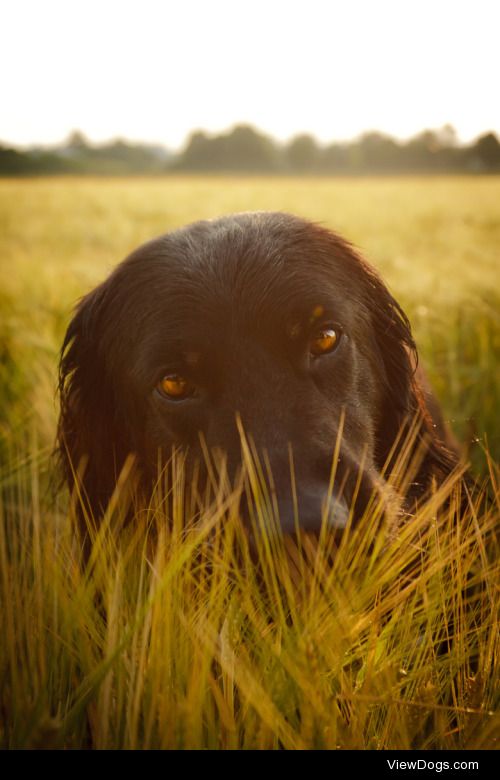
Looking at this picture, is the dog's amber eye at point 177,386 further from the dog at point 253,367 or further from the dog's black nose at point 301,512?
the dog's black nose at point 301,512

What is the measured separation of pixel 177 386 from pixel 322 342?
435mm

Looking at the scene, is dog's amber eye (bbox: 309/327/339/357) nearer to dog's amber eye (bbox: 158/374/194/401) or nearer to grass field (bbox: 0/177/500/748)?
dog's amber eye (bbox: 158/374/194/401)

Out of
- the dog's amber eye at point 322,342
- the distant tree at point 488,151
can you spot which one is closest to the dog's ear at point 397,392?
the dog's amber eye at point 322,342

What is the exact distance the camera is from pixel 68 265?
5.93 m

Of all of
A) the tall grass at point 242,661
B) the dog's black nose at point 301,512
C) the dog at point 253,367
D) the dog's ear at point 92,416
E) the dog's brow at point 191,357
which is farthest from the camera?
the dog's ear at point 92,416

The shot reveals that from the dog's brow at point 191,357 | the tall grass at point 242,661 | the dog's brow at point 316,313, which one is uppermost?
the dog's brow at point 316,313

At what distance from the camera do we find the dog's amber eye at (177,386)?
6.68ft

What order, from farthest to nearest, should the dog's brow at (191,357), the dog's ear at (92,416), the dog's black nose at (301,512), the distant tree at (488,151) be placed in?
1. the distant tree at (488,151)
2. the dog's ear at (92,416)
3. the dog's brow at (191,357)
4. the dog's black nose at (301,512)

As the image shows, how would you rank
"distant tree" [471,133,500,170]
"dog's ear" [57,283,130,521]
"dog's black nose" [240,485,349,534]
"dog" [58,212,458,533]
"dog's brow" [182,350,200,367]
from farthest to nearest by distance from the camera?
"distant tree" [471,133,500,170], "dog's ear" [57,283,130,521], "dog's brow" [182,350,200,367], "dog" [58,212,458,533], "dog's black nose" [240,485,349,534]

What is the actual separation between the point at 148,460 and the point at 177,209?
9.65 metres

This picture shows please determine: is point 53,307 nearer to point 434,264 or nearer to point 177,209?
point 434,264

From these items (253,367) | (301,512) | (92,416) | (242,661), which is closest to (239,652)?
(242,661)

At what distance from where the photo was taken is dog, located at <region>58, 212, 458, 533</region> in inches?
71.7

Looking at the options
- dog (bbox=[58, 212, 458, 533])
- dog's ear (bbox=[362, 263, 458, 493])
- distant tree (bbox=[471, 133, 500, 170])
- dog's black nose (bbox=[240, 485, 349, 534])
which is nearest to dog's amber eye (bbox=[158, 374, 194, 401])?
dog (bbox=[58, 212, 458, 533])
